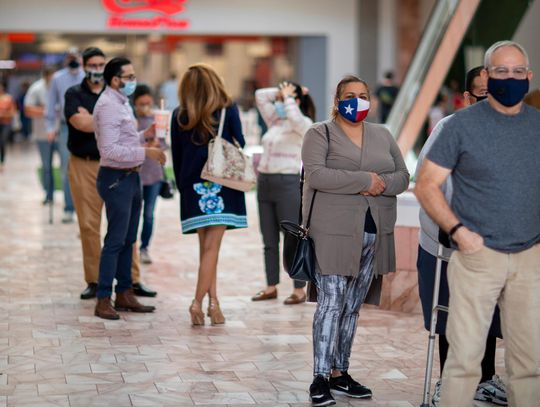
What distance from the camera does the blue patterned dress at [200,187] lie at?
24.9 feet

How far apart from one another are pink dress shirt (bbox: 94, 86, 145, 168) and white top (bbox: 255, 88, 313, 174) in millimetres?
1225

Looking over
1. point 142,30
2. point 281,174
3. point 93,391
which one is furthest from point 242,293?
point 142,30

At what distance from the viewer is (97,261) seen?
29.1 feet

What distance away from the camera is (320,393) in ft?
19.3

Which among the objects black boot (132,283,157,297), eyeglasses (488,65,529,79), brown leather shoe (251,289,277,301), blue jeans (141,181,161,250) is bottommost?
brown leather shoe (251,289,277,301)

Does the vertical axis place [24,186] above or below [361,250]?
below

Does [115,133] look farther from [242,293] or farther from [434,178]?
[434,178]

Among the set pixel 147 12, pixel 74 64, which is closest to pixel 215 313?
pixel 74 64

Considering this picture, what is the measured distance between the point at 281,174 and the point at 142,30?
19647mm

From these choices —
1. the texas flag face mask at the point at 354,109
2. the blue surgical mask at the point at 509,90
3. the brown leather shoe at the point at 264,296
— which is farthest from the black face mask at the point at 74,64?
the blue surgical mask at the point at 509,90

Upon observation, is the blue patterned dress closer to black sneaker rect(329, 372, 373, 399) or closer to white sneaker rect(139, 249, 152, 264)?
black sneaker rect(329, 372, 373, 399)

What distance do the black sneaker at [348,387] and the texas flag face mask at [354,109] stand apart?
1.40 m

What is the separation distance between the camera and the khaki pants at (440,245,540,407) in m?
4.80

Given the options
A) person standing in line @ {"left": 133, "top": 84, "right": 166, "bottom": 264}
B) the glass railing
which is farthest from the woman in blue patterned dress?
the glass railing
